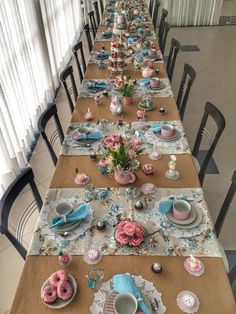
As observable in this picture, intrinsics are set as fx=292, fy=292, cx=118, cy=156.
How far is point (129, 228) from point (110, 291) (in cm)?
33

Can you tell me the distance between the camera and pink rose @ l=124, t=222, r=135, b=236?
1.55 metres

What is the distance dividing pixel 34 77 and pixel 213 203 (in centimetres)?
260

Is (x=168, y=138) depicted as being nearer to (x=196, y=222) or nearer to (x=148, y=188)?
(x=148, y=188)

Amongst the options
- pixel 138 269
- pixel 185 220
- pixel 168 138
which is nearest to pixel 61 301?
pixel 138 269

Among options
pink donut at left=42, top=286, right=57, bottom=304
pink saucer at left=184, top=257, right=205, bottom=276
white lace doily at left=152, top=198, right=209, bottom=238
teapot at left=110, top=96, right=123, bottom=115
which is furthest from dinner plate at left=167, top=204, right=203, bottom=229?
teapot at left=110, top=96, right=123, bottom=115

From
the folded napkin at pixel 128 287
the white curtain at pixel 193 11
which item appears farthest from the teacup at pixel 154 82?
the white curtain at pixel 193 11

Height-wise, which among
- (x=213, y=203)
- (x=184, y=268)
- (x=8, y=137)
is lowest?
(x=213, y=203)

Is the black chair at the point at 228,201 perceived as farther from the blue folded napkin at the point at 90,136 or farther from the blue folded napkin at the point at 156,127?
the blue folded napkin at the point at 90,136

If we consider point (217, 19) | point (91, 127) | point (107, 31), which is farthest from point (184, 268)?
point (217, 19)

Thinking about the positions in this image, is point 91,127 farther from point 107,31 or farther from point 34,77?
point 107,31

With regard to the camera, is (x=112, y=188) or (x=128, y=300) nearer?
(x=128, y=300)

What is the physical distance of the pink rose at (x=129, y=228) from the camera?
5.07 ft

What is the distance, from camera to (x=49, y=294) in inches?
52.5

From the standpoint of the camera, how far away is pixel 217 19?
721cm
